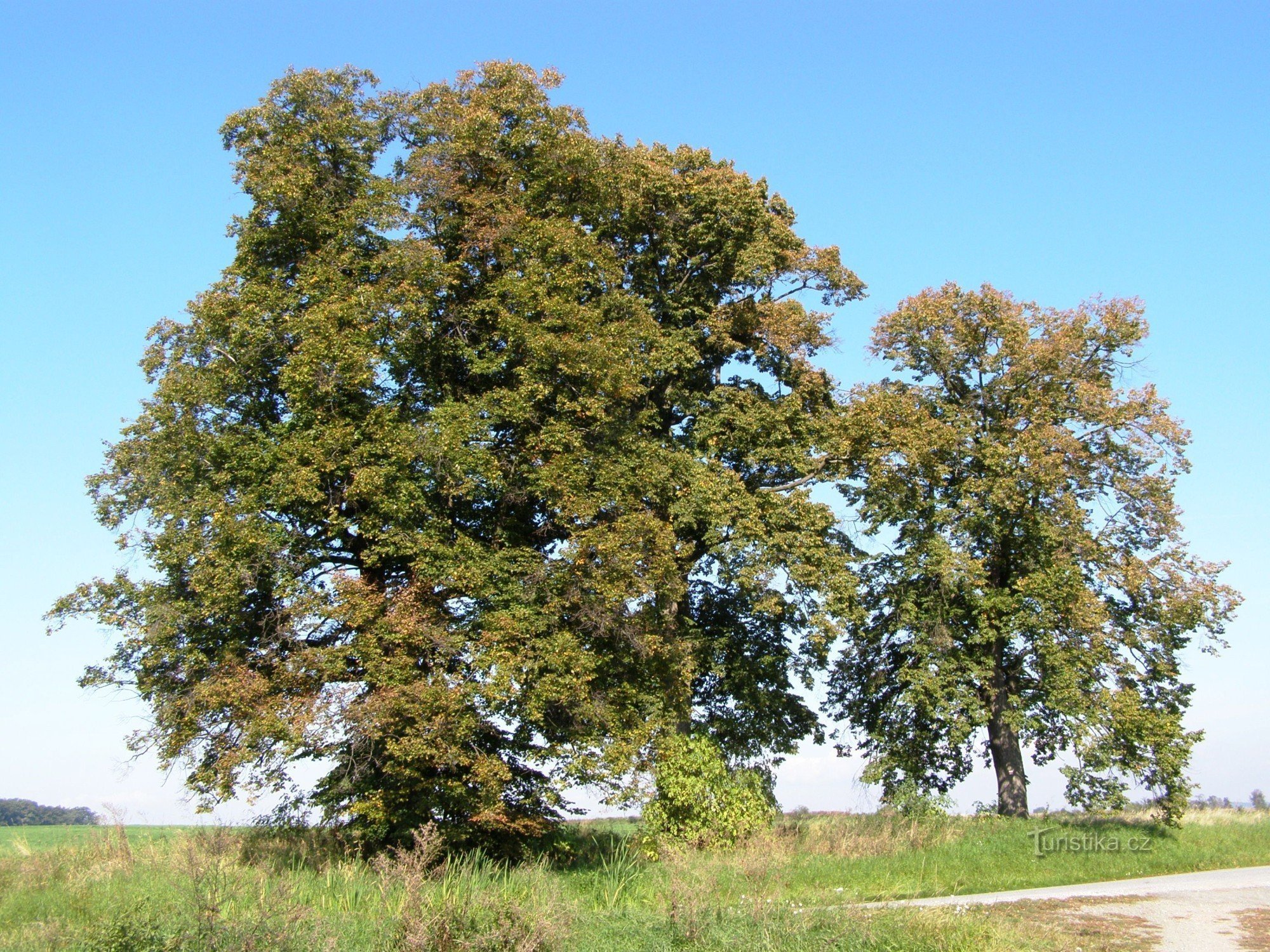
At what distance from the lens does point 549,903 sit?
1027 centimetres

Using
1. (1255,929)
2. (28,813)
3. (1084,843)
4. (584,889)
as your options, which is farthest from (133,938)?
(28,813)

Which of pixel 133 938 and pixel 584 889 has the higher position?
pixel 133 938

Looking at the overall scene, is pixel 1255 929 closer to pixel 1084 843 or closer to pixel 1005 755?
pixel 1084 843

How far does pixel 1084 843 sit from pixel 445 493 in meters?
13.4

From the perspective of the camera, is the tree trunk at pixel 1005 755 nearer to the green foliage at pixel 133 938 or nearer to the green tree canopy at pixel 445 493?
the green tree canopy at pixel 445 493

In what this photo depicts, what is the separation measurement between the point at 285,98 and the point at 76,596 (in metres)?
10.1

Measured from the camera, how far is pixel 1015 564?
23219mm

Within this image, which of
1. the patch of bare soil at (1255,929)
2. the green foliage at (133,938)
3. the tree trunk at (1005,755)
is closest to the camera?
the green foliage at (133,938)

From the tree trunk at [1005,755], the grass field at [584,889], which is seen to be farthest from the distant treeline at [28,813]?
the tree trunk at [1005,755]

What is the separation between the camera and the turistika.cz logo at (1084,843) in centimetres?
1828

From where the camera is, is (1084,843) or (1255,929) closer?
(1255,929)

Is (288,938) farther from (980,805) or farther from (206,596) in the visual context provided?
(980,805)

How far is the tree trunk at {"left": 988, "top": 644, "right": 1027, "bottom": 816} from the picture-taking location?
2259 centimetres

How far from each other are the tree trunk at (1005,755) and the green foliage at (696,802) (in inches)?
261
